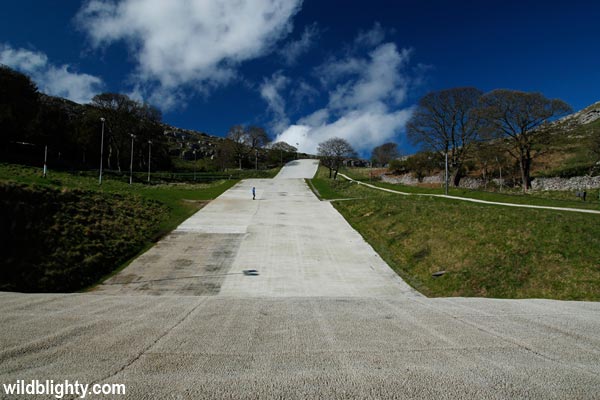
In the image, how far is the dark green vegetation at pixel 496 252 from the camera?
14320 millimetres

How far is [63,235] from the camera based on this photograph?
62.4ft

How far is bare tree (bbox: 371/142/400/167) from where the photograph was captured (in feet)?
439

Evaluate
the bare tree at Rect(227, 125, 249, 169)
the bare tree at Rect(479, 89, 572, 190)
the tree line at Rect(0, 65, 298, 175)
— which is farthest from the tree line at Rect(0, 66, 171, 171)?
the bare tree at Rect(479, 89, 572, 190)

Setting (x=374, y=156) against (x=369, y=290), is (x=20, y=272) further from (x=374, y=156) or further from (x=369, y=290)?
(x=374, y=156)

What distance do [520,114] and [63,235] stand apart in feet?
164

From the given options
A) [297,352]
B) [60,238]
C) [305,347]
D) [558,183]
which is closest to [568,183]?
[558,183]

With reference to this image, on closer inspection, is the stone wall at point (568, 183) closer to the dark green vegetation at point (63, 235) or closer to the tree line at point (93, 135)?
the dark green vegetation at point (63, 235)

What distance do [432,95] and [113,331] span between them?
55614mm

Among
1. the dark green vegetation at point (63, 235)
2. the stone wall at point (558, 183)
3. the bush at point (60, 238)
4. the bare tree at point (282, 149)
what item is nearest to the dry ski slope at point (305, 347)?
the bush at point (60, 238)

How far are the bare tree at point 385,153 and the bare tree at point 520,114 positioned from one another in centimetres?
8731

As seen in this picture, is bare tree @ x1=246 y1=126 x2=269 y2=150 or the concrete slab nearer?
the concrete slab

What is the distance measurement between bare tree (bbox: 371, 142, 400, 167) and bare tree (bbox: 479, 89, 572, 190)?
87310mm

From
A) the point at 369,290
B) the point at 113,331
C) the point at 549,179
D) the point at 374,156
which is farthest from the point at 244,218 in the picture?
the point at 374,156

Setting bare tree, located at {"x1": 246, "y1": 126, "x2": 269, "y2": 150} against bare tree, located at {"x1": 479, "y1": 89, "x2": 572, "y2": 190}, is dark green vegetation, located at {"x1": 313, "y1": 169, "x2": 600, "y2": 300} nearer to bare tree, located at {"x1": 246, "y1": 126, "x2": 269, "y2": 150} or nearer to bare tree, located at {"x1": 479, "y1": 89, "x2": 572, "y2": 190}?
bare tree, located at {"x1": 479, "y1": 89, "x2": 572, "y2": 190}
